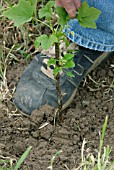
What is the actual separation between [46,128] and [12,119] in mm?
169

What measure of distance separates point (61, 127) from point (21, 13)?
0.62 m

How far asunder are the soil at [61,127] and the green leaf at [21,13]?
56cm

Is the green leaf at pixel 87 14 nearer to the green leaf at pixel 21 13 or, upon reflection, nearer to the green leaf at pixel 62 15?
the green leaf at pixel 62 15

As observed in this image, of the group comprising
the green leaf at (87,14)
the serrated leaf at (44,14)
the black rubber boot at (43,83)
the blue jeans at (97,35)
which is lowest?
the black rubber boot at (43,83)

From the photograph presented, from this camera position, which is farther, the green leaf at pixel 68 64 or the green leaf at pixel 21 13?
the green leaf at pixel 68 64

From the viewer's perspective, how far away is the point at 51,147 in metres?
1.69

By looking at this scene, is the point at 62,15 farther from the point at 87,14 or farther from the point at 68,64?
the point at 68,64

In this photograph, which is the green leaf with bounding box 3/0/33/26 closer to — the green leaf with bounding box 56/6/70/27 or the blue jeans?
the green leaf with bounding box 56/6/70/27

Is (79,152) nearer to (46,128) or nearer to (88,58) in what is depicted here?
(46,128)

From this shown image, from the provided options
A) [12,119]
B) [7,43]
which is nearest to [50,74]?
[12,119]

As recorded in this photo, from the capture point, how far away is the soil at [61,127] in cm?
163

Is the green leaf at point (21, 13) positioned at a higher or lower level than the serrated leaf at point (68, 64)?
higher

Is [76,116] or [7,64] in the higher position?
[7,64]

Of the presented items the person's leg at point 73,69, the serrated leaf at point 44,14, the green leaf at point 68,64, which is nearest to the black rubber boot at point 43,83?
the person's leg at point 73,69
